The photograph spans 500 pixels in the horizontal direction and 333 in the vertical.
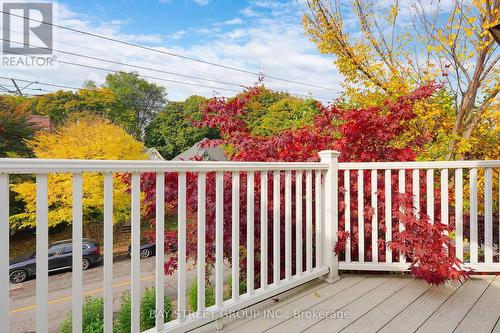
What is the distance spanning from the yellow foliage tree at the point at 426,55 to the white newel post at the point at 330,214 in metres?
2.84

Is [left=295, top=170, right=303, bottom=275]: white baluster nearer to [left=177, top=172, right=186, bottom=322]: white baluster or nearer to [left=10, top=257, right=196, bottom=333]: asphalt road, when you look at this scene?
[left=177, top=172, right=186, bottom=322]: white baluster

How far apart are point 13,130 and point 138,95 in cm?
2520

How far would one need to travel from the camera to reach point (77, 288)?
1236 millimetres

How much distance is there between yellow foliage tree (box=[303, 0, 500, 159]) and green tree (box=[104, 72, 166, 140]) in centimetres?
3397

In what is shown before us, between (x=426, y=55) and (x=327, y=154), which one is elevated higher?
(x=426, y=55)

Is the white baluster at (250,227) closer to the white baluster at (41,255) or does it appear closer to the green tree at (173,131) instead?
the white baluster at (41,255)

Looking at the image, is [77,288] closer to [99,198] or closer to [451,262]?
[451,262]

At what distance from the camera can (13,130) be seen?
16.8m

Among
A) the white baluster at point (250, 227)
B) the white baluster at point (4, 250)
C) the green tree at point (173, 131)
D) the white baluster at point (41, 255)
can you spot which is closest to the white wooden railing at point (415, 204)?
the white baluster at point (250, 227)

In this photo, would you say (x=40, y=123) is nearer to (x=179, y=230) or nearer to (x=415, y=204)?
(x=179, y=230)

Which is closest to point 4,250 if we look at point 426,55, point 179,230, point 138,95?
point 179,230

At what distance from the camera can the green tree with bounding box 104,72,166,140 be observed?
3938cm

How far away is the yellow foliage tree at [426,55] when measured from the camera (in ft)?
15.1

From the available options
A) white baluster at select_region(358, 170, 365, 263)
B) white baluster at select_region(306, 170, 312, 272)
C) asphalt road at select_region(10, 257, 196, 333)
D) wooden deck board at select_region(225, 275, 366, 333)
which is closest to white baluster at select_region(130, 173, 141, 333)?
wooden deck board at select_region(225, 275, 366, 333)
